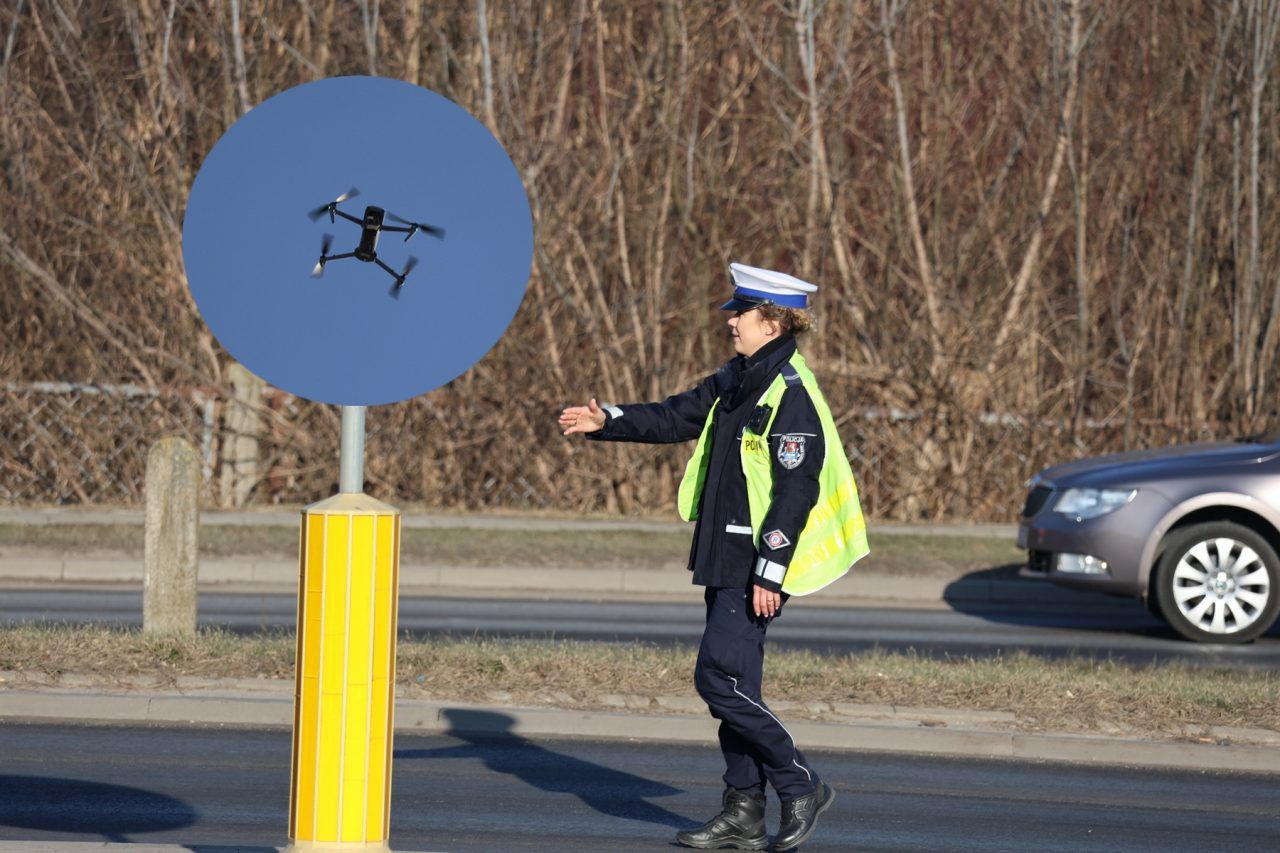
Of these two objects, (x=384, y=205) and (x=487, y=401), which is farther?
(x=487, y=401)

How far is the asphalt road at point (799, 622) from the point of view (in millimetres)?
11609

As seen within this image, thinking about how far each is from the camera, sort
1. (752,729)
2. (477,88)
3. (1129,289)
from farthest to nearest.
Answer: (1129,289), (477,88), (752,729)

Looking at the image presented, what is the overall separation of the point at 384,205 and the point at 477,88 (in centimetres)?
1480

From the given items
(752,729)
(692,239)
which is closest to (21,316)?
(692,239)

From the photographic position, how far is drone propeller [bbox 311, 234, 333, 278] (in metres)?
4.50

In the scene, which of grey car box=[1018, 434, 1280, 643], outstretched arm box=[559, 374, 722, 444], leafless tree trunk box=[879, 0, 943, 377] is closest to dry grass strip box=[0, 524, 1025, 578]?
grey car box=[1018, 434, 1280, 643]

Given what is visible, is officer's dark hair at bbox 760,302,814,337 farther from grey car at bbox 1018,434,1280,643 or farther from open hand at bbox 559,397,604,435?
grey car at bbox 1018,434,1280,643

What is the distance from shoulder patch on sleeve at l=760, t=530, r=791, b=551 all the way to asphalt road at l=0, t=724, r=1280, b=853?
3.94ft

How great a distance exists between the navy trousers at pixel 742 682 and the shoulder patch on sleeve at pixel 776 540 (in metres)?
0.22

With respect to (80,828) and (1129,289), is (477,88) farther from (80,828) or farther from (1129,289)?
(80,828)

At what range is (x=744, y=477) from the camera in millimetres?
5852

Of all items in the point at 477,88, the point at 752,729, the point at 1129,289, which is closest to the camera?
the point at 752,729

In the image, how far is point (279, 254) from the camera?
4.51 m

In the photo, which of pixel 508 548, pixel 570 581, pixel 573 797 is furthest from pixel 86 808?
pixel 508 548
